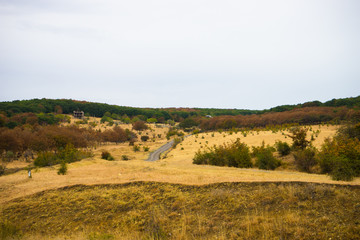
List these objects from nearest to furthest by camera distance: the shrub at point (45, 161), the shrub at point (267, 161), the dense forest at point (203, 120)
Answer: the shrub at point (267, 161)
the shrub at point (45, 161)
the dense forest at point (203, 120)

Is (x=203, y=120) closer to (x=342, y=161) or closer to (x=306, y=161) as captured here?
(x=306, y=161)

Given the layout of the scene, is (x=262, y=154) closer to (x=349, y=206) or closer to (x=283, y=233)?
(x=349, y=206)

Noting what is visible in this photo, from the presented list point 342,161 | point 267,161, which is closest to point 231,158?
point 267,161

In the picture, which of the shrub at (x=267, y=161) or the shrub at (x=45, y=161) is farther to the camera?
the shrub at (x=45, y=161)

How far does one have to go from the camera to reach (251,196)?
8.50 meters

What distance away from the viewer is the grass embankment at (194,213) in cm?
611

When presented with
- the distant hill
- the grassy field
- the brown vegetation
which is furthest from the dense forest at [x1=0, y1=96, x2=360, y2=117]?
the grassy field

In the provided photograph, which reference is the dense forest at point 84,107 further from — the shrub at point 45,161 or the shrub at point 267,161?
the shrub at point 45,161

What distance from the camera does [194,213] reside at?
785cm

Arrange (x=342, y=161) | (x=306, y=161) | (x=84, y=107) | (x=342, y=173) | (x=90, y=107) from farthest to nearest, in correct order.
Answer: (x=90, y=107), (x=84, y=107), (x=306, y=161), (x=342, y=161), (x=342, y=173)

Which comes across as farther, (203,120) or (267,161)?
(203,120)

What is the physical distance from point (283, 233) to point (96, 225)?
20.1ft

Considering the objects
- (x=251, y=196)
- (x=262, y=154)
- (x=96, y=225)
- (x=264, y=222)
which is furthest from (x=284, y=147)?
(x=96, y=225)

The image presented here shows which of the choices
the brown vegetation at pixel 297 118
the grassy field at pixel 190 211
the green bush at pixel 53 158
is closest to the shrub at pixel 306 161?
the grassy field at pixel 190 211
